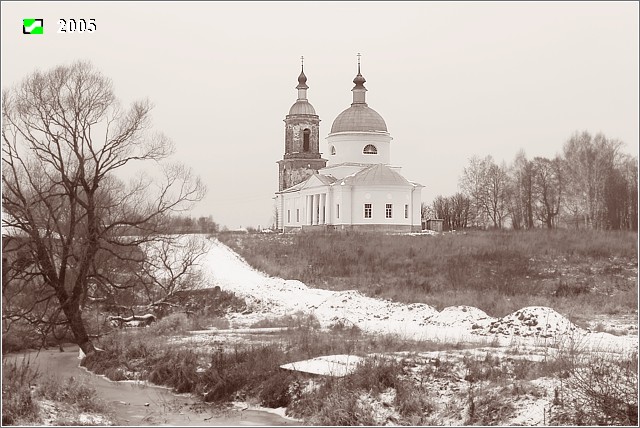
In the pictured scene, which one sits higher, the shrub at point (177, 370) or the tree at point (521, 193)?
the tree at point (521, 193)

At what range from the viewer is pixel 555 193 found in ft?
187

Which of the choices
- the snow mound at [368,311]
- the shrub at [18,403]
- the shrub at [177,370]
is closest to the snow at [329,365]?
Answer: the shrub at [177,370]

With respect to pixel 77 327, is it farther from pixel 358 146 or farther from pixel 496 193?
pixel 496 193

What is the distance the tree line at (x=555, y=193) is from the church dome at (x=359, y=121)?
37.9 ft

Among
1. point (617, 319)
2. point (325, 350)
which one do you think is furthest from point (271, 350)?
point (617, 319)

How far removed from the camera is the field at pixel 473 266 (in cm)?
2505

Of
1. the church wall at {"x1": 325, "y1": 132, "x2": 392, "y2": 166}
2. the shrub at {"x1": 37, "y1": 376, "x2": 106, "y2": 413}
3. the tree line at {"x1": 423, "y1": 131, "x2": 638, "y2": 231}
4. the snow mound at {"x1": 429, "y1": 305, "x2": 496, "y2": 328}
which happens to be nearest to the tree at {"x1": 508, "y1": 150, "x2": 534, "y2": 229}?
the tree line at {"x1": 423, "y1": 131, "x2": 638, "y2": 231}

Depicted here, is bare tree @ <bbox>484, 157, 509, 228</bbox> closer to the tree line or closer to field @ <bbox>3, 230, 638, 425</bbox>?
the tree line

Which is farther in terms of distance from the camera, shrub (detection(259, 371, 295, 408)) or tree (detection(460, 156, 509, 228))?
tree (detection(460, 156, 509, 228))

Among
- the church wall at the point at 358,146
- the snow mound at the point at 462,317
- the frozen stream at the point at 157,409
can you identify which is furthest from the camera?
the church wall at the point at 358,146

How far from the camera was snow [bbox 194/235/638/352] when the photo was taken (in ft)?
59.7

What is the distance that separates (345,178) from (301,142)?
11886 mm

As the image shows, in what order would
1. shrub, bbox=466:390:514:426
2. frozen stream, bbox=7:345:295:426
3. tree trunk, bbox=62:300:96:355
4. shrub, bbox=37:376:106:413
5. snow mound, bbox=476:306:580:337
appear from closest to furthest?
shrub, bbox=466:390:514:426 < frozen stream, bbox=7:345:295:426 < shrub, bbox=37:376:106:413 < tree trunk, bbox=62:300:96:355 < snow mound, bbox=476:306:580:337

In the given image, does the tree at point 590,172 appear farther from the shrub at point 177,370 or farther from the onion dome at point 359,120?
the shrub at point 177,370
